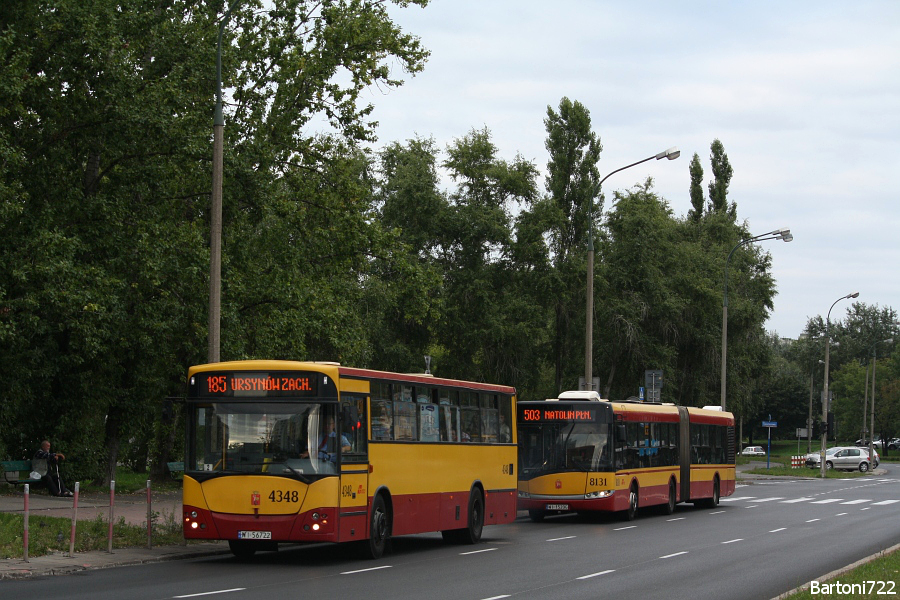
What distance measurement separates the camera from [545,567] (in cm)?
1755

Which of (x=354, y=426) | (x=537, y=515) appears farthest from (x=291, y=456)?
(x=537, y=515)

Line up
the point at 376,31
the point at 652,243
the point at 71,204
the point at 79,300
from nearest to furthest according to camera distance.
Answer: the point at 79,300 → the point at 71,204 → the point at 376,31 → the point at 652,243

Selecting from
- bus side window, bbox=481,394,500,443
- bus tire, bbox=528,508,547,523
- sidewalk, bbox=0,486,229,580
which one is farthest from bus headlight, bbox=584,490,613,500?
sidewalk, bbox=0,486,229,580

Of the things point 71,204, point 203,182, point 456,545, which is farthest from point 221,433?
point 203,182

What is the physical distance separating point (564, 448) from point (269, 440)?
12.2m

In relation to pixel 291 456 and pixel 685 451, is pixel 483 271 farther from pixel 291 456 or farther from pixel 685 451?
pixel 291 456

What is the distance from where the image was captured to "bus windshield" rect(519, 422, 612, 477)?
2775 cm

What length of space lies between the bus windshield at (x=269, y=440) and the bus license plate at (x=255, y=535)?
83 centimetres

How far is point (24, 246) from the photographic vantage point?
2527 centimetres

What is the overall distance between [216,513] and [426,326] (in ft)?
117

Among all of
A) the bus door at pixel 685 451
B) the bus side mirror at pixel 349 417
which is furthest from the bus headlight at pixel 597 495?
the bus side mirror at pixel 349 417

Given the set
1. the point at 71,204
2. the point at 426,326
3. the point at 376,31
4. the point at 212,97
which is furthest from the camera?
the point at 426,326

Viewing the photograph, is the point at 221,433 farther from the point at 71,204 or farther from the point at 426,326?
the point at 426,326

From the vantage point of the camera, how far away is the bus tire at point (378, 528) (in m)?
18.2
